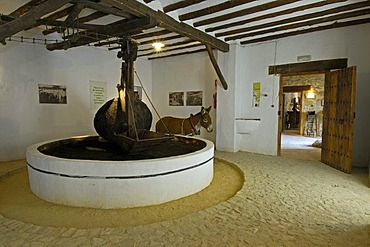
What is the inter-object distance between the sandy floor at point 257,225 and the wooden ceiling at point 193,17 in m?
2.31

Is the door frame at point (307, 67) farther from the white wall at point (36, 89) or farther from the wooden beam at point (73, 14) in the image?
the white wall at point (36, 89)

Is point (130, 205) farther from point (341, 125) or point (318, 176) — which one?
point (341, 125)

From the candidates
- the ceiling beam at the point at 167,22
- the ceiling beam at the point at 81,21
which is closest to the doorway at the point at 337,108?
the ceiling beam at the point at 167,22

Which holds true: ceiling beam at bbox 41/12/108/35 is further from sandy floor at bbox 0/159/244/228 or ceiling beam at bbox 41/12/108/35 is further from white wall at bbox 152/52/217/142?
white wall at bbox 152/52/217/142

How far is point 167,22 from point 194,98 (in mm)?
3560

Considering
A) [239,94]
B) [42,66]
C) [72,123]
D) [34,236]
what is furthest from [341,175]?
[42,66]

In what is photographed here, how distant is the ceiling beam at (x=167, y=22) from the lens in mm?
3377

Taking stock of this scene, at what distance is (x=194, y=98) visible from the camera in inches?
294

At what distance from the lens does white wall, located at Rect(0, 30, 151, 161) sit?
5.12 m

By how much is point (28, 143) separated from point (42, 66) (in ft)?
6.07

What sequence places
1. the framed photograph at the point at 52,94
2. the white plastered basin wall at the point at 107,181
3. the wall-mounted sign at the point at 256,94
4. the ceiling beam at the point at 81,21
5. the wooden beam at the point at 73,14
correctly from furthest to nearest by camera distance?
the wall-mounted sign at the point at 256,94
the framed photograph at the point at 52,94
the ceiling beam at the point at 81,21
the wooden beam at the point at 73,14
the white plastered basin wall at the point at 107,181

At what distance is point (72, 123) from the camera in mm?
6305

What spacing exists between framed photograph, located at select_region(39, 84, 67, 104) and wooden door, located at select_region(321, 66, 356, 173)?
6.21 meters

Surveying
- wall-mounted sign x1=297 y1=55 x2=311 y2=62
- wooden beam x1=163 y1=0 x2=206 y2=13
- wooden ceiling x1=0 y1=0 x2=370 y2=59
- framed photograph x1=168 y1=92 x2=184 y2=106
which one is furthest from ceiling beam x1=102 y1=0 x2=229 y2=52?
framed photograph x1=168 y1=92 x2=184 y2=106
